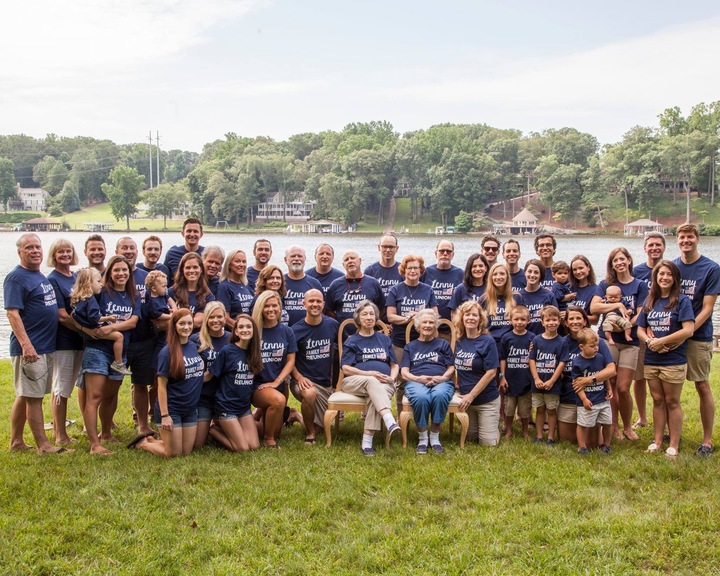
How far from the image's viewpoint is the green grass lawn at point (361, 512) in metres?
4.24

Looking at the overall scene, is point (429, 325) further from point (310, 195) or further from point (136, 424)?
point (310, 195)

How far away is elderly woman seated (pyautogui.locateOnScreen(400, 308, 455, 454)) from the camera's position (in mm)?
6371

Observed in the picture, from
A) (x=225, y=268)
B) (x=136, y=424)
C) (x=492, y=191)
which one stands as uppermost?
(x=492, y=191)

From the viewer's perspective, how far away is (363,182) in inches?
3883

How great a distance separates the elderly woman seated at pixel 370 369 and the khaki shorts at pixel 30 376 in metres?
2.87

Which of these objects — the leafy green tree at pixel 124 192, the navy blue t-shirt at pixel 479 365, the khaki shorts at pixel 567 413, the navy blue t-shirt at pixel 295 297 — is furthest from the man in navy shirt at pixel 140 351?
the leafy green tree at pixel 124 192

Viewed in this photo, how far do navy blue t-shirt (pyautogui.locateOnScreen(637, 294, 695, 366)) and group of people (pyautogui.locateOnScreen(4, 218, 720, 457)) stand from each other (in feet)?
0.04

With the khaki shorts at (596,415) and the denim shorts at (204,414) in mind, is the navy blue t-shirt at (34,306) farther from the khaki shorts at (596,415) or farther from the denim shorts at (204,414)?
the khaki shorts at (596,415)

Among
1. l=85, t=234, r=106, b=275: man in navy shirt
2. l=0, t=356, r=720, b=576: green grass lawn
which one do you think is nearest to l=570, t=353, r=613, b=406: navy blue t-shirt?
l=0, t=356, r=720, b=576: green grass lawn

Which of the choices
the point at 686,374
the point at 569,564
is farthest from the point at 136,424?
the point at 686,374

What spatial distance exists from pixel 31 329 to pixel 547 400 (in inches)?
198

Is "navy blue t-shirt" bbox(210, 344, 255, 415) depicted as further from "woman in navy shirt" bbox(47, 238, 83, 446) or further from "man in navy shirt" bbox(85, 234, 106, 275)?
"man in navy shirt" bbox(85, 234, 106, 275)

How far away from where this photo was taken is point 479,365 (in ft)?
21.8

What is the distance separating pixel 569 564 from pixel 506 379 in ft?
9.03
